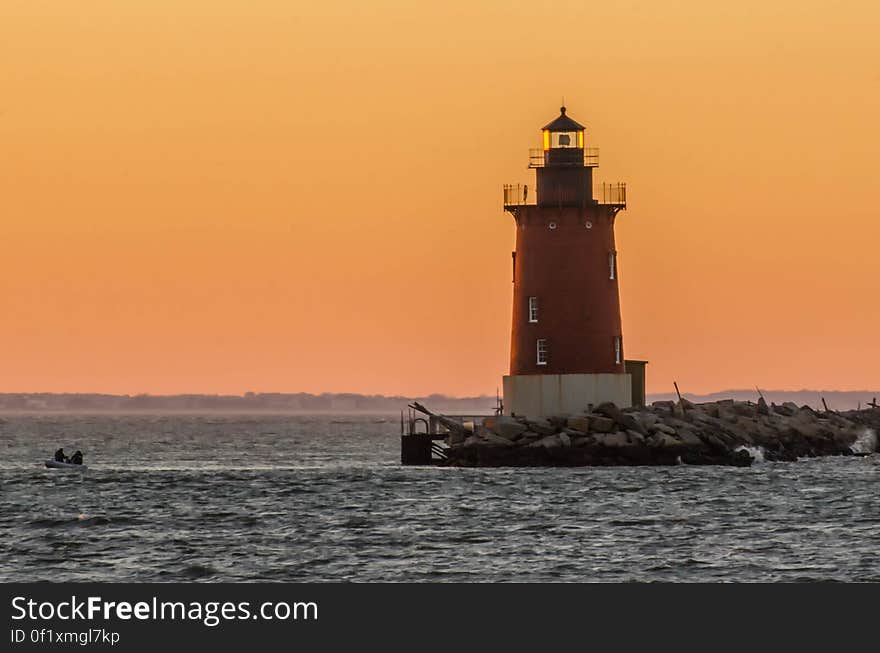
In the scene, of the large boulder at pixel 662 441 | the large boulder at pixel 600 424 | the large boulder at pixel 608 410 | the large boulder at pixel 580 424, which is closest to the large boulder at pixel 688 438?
the large boulder at pixel 662 441

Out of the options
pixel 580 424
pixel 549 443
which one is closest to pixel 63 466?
pixel 549 443

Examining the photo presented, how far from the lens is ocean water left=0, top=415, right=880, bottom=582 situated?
33969mm

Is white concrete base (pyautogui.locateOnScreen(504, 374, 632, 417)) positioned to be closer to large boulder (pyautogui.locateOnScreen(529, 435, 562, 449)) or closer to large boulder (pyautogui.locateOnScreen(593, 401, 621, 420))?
large boulder (pyautogui.locateOnScreen(593, 401, 621, 420))

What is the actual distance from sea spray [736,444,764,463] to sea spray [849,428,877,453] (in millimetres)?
11480

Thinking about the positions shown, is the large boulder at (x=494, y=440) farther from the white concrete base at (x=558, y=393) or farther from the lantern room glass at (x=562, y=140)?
the lantern room glass at (x=562, y=140)

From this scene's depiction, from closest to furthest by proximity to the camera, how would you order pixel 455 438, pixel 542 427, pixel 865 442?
1. pixel 542 427
2. pixel 455 438
3. pixel 865 442

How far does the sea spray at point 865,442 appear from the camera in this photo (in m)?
75.5

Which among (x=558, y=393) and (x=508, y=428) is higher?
(x=558, y=393)

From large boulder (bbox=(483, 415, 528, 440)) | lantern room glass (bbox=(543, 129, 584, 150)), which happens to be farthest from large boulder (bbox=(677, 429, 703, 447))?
lantern room glass (bbox=(543, 129, 584, 150))

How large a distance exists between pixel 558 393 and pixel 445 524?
63.7ft

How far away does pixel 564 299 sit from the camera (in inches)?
2379

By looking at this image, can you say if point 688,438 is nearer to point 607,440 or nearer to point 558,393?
point 607,440
